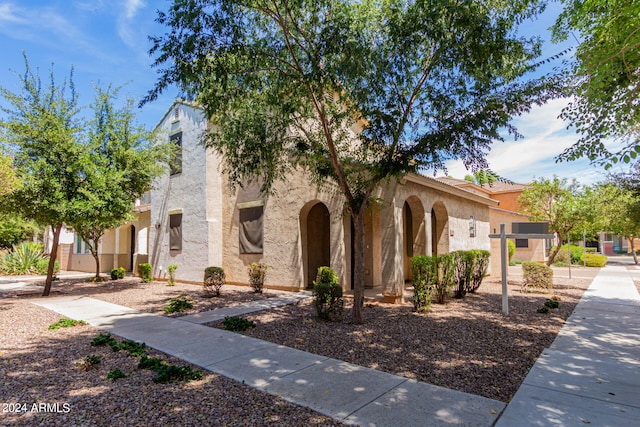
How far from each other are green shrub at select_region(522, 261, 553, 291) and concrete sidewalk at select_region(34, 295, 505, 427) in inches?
388

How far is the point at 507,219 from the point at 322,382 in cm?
2325

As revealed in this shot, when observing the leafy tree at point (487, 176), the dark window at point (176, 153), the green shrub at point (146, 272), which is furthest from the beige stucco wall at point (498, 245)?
the green shrub at point (146, 272)

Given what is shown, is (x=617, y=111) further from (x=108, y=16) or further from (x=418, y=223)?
(x=108, y=16)

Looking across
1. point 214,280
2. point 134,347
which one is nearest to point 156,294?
point 214,280

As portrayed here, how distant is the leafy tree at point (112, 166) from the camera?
11938 millimetres

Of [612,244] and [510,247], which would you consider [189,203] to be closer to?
[510,247]

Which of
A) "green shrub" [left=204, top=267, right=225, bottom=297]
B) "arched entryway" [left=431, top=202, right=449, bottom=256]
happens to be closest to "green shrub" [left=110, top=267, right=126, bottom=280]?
"green shrub" [left=204, top=267, right=225, bottom=297]

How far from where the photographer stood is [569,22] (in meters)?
7.47

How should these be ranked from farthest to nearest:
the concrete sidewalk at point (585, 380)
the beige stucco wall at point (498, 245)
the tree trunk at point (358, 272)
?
the beige stucco wall at point (498, 245)
the tree trunk at point (358, 272)
the concrete sidewalk at point (585, 380)

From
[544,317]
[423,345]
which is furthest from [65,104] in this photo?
[544,317]

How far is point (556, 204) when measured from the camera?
13.9m

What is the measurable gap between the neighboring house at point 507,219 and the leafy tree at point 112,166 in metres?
13.0

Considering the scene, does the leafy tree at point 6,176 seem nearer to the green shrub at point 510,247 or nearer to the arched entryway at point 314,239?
the arched entryway at point 314,239

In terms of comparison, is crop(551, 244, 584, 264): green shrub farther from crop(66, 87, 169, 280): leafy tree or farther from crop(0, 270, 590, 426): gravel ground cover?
crop(66, 87, 169, 280): leafy tree
